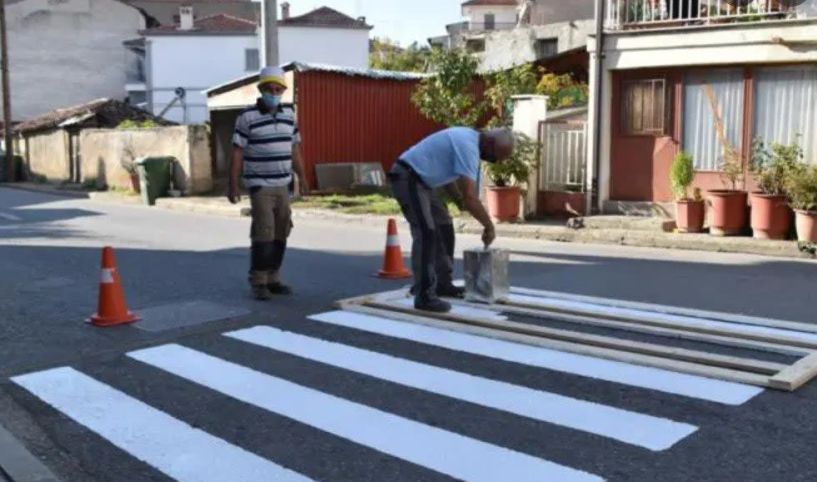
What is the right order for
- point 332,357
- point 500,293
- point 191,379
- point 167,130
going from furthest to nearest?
point 167,130
point 500,293
point 332,357
point 191,379

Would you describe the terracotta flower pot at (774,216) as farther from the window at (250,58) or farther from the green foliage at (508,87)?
the window at (250,58)

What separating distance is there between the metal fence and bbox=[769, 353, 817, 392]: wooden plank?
10.2m

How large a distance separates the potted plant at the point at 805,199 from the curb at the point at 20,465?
10.6m

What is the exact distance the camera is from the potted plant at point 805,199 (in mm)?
12196

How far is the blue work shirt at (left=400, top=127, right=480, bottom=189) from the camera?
285 inches

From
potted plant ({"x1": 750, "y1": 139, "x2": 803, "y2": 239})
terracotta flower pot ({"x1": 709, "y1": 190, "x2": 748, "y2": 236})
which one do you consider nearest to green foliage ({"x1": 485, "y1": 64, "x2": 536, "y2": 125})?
terracotta flower pot ({"x1": 709, "y1": 190, "x2": 748, "y2": 236})

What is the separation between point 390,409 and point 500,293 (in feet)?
9.59

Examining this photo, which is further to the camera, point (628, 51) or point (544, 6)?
point (544, 6)

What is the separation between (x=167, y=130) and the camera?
82.9 ft

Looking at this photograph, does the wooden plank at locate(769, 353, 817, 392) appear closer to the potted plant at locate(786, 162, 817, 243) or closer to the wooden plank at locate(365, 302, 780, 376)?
the wooden plank at locate(365, 302, 780, 376)

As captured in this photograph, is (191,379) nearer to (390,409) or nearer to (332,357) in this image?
(332,357)

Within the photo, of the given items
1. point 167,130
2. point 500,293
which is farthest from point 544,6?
point 500,293

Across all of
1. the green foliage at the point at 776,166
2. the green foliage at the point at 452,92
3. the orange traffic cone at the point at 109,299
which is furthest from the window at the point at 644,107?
the orange traffic cone at the point at 109,299

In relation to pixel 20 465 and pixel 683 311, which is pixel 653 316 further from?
pixel 20 465
